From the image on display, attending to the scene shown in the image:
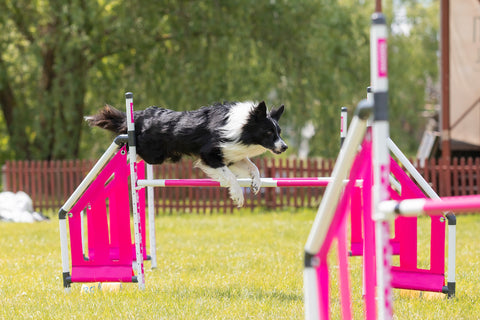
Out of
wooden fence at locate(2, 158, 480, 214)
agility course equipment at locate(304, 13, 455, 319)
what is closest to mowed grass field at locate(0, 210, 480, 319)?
agility course equipment at locate(304, 13, 455, 319)

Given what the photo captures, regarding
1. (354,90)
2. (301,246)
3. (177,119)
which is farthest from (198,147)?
(354,90)

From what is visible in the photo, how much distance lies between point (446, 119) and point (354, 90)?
10.5 feet

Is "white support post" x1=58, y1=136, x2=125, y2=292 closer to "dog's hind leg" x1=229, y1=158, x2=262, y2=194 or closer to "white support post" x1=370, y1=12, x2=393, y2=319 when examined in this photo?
"dog's hind leg" x1=229, y1=158, x2=262, y2=194

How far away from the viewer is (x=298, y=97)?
1481 centimetres

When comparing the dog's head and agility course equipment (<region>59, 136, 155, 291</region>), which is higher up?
the dog's head

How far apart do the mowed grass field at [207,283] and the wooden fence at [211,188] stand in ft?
9.51

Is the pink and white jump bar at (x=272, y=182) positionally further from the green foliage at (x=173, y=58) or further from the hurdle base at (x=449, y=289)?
the green foliage at (x=173, y=58)

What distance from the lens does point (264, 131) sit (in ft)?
16.1

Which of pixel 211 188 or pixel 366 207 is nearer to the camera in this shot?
pixel 366 207

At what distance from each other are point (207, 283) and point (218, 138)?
1.62 metres

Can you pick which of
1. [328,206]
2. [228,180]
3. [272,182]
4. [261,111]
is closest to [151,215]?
[228,180]

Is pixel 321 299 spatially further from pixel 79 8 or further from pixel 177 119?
pixel 79 8

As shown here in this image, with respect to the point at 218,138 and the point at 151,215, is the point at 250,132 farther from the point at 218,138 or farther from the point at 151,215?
the point at 151,215

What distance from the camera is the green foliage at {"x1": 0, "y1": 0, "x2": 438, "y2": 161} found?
14625 millimetres
